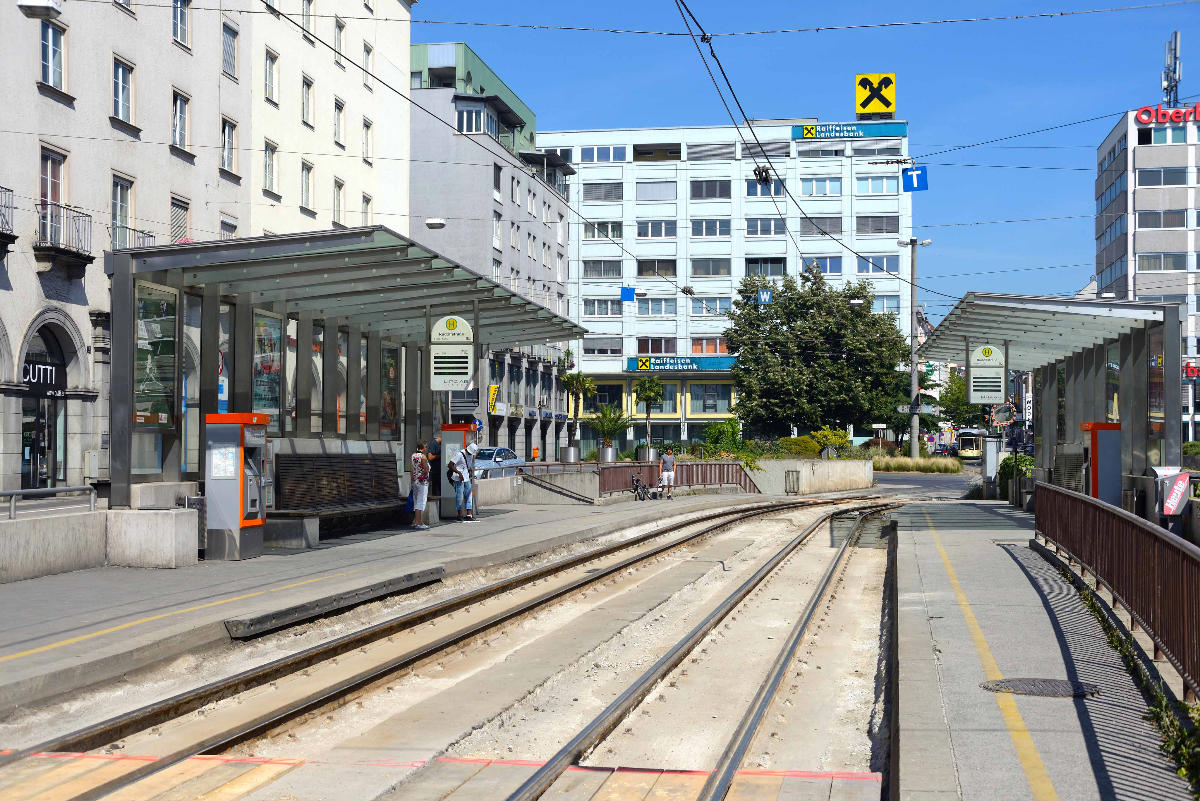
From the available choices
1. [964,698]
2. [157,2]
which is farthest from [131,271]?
[157,2]

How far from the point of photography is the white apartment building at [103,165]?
2944cm

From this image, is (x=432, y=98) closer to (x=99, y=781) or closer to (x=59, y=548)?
(x=59, y=548)

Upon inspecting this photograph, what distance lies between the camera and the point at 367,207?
50.3m

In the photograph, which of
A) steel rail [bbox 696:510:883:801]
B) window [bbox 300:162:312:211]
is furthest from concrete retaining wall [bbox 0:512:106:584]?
window [bbox 300:162:312:211]

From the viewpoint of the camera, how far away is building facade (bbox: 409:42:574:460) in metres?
65.2

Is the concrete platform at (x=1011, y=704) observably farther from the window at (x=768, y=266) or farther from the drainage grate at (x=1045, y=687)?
the window at (x=768, y=266)

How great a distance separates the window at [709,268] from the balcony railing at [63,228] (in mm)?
62305

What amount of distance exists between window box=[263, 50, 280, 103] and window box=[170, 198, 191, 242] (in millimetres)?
6712

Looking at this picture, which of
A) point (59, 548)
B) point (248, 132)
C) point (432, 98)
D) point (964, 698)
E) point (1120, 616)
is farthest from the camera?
point (432, 98)

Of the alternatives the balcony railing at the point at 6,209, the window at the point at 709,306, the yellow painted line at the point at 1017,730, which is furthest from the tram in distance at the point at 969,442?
the yellow painted line at the point at 1017,730

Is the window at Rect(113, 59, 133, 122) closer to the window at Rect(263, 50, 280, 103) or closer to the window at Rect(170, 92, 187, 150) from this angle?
the window at Rect(170, 92, 187, 150)

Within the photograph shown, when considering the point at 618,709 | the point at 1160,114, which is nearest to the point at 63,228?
the point at 618,709

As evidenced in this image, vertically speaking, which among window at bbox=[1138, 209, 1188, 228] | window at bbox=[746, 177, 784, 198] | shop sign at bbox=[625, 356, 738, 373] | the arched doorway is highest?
window at bbox=[746, 177, 784, 198]

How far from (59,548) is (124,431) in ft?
5.86
